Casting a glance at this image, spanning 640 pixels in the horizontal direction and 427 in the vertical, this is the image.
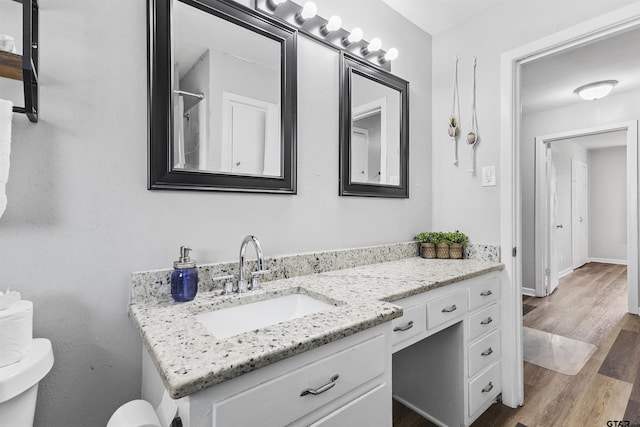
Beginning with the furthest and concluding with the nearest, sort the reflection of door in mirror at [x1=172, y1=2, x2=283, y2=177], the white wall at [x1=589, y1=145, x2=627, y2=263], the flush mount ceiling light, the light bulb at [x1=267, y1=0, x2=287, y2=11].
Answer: the white wall at [x1=589, y1=145, x2=627, y2=263] < the flush mount ceiling light < the light bulb at [x1=267, y1=0, x2=287, y2=11] < the reflection of door in mirror at [x1=172, y1=2, x2=283, y2=177]

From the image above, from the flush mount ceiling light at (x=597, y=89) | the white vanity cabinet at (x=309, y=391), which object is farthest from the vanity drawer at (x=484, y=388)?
the flush mount ceiling light at (x=597, y=89)

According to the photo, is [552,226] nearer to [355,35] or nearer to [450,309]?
[450,309]

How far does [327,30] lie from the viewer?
1631 millimetres

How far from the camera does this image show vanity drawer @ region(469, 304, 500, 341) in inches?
64.2

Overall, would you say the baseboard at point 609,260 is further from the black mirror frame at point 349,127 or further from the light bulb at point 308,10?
the light bulb at point 308,10

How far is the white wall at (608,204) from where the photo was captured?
19.6 ft

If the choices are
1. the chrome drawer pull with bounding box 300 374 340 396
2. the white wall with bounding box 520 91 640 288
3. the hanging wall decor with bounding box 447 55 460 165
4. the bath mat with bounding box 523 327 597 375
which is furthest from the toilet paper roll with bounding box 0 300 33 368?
the white wall with bounding box 520 91 640 288

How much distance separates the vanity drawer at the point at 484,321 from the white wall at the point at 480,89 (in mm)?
430

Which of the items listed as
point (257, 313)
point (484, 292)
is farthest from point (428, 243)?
point (257, 313)

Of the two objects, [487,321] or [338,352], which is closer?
[338,352]

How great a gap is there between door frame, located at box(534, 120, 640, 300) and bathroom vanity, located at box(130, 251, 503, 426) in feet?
8.83

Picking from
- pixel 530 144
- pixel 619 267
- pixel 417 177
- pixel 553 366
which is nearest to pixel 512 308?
pixel 553 366

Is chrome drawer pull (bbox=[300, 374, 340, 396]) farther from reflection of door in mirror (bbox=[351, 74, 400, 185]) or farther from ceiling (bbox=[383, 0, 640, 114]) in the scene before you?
ceiling (bbox=[383, 0, 640, 114])

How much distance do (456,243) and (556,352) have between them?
1395 millimetres
